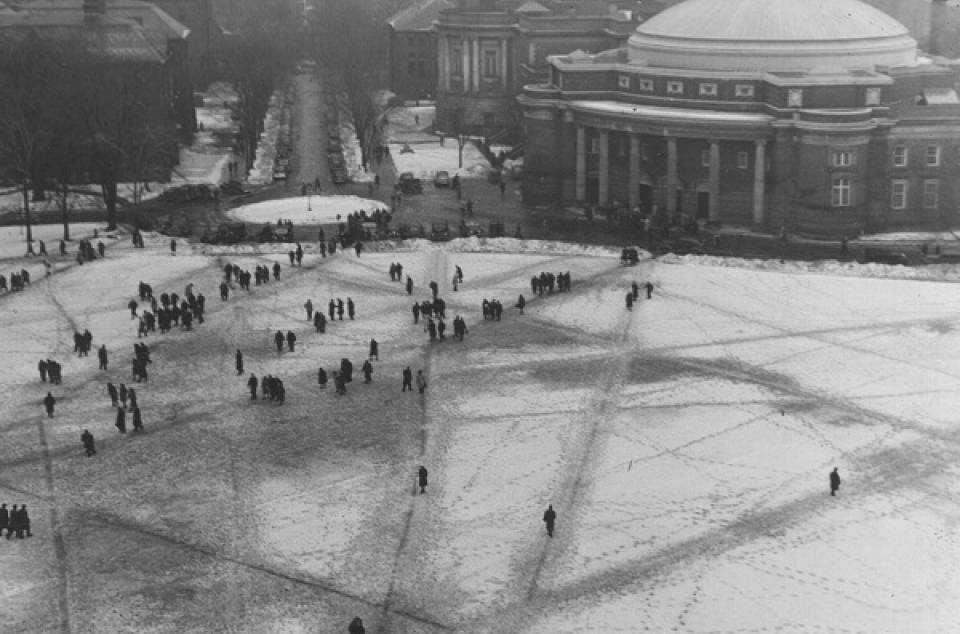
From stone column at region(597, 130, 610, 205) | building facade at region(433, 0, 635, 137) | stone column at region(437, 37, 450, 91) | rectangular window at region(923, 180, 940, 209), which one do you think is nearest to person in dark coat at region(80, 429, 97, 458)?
stone column at region(597, 130, 610, 205)

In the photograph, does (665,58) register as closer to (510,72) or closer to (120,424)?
(510,72)

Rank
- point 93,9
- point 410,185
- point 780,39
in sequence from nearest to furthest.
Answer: point 780,39 < point 410,185 < point 93,9

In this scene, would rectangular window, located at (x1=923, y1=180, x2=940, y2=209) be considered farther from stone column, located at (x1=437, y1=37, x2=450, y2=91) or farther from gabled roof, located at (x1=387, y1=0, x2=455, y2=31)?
gabled roof, located at (x1=387, y1=0, x2=455, y2=31)

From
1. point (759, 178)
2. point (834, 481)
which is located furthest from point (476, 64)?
point (834, 481)

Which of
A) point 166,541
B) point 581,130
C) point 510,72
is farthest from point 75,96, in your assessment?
point 166,541

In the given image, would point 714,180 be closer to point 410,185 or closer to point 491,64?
point 410,185

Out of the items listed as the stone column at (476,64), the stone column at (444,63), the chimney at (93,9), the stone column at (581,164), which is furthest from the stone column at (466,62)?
the stone column at (581,164)

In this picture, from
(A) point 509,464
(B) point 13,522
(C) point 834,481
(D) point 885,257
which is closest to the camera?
(B) point 13,522

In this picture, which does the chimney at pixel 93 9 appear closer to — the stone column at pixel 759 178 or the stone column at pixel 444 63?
the stone column at pixel 444 63

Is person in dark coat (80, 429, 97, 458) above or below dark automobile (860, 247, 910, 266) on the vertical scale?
below
